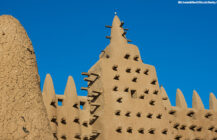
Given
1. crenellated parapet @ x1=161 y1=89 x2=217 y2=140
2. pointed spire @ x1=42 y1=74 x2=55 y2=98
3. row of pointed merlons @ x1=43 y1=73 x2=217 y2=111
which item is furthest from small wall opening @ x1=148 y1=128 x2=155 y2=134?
pointed spire @ x1=42 y1=74 x2=55 y2=98

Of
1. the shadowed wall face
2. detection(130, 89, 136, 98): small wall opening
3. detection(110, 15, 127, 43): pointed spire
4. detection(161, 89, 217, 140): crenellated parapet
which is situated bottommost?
the shadowed wall face

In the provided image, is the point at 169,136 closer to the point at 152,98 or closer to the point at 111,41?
the point at 152,98

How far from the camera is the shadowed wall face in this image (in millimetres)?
3605

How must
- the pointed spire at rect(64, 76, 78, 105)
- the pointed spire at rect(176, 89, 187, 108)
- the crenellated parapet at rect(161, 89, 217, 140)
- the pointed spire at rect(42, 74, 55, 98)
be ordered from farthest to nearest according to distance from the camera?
1. the pointed spire at rect(176, 89, 187, 108)
2. the crenellated parapet at rect(161, 89, 217, 140)
3. the pointed spire at rect(64, 76, 78, 105)
4. the pointed spire at rect(42, 74, 55, 98)

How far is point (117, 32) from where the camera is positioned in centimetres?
1788

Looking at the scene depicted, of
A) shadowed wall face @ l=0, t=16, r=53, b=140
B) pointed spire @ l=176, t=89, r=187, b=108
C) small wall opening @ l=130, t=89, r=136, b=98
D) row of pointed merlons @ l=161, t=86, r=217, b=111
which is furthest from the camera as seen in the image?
row of pointed merlons @ l=161, t=86, r=217, b=111

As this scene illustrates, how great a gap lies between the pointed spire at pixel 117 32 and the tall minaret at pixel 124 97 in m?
0.08

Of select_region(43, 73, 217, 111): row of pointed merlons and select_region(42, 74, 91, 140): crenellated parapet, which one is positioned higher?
select_region(43, 73, 217, 111): row of pointed merlons

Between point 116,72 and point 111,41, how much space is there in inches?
116

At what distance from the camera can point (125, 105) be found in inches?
586

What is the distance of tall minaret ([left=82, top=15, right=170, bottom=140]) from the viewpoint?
46.6ft

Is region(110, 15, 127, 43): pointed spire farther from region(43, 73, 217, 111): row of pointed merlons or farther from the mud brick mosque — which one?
region(43, 73, 217, 111): row of pointed merlons

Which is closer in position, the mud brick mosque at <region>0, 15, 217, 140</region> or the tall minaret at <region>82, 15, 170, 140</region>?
the tall minaret at <region>82, 15, 170, 140</region>

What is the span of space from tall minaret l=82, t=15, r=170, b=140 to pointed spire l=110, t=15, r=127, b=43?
0.08 metres
